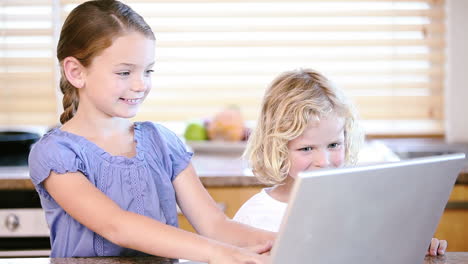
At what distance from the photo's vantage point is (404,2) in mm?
3102

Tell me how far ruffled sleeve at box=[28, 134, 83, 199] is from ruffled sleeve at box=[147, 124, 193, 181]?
0.74ft

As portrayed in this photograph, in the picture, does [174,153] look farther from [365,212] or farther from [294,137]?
[365,212]

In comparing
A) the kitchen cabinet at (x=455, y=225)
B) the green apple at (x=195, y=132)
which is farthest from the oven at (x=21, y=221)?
the kitchen cabinet at (x=455, y=225)

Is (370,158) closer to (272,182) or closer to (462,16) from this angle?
(462,16)

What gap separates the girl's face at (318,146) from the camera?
64.1 inches

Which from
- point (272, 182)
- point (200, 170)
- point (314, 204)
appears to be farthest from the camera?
point (200, 170)

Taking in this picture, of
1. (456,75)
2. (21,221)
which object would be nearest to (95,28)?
(21,221)

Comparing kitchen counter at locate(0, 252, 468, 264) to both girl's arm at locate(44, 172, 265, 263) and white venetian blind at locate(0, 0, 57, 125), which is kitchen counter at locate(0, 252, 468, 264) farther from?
white venetian blind at locate(0, 0, 57, 125)

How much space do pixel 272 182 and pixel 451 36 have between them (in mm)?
1613

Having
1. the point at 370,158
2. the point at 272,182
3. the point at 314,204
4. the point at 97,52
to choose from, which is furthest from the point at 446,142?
the point at 314,204

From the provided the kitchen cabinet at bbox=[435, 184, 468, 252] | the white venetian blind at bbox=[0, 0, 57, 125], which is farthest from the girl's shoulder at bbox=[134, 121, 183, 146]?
the white venetian blind at bbox=[0, 0, 57, 125]

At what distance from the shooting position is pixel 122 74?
1473 millimetres

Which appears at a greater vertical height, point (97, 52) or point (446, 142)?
point (97, 52)

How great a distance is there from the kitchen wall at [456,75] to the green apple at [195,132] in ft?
3.19
